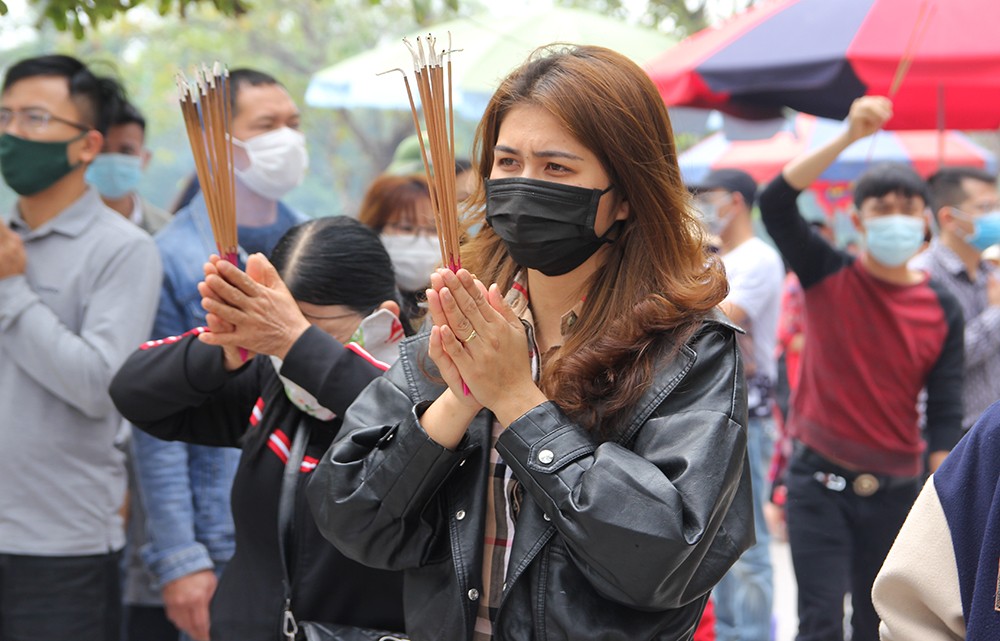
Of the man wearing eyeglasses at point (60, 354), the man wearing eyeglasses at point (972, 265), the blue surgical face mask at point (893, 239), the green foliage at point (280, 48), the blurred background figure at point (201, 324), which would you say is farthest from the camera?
the green foliage at point (280, 48)

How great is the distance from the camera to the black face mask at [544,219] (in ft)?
6.84

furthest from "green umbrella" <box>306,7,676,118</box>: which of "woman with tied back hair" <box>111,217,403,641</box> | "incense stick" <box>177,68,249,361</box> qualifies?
"incense stick" <box>177,68,249,361</box>

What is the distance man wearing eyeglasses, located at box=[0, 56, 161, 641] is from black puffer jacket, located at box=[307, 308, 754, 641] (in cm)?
137

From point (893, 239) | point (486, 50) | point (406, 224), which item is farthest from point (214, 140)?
point (486, 50)

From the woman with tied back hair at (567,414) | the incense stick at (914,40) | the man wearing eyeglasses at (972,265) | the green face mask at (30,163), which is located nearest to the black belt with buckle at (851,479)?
the man wearing eyeglasses at (972,265)

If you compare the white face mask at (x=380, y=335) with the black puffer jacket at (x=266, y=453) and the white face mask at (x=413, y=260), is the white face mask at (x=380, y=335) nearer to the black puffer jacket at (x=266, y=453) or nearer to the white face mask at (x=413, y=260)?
the black puffer jacket at (x=266, y=453)

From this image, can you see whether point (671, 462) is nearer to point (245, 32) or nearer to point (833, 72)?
point (833, 72)

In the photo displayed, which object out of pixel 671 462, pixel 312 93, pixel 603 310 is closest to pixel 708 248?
pixel 603 310

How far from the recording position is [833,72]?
175 inches

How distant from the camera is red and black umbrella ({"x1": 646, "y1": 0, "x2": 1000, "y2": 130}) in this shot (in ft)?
14.2

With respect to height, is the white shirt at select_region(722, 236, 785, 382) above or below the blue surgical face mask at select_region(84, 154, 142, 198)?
below

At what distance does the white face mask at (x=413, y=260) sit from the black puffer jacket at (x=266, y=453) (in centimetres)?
111

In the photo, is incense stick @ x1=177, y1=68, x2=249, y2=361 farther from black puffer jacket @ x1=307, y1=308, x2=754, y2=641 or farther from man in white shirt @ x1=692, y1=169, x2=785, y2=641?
man in white shirt @ x1=692, y1=169, x2=785, y2=641

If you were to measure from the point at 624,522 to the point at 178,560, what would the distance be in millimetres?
2144
